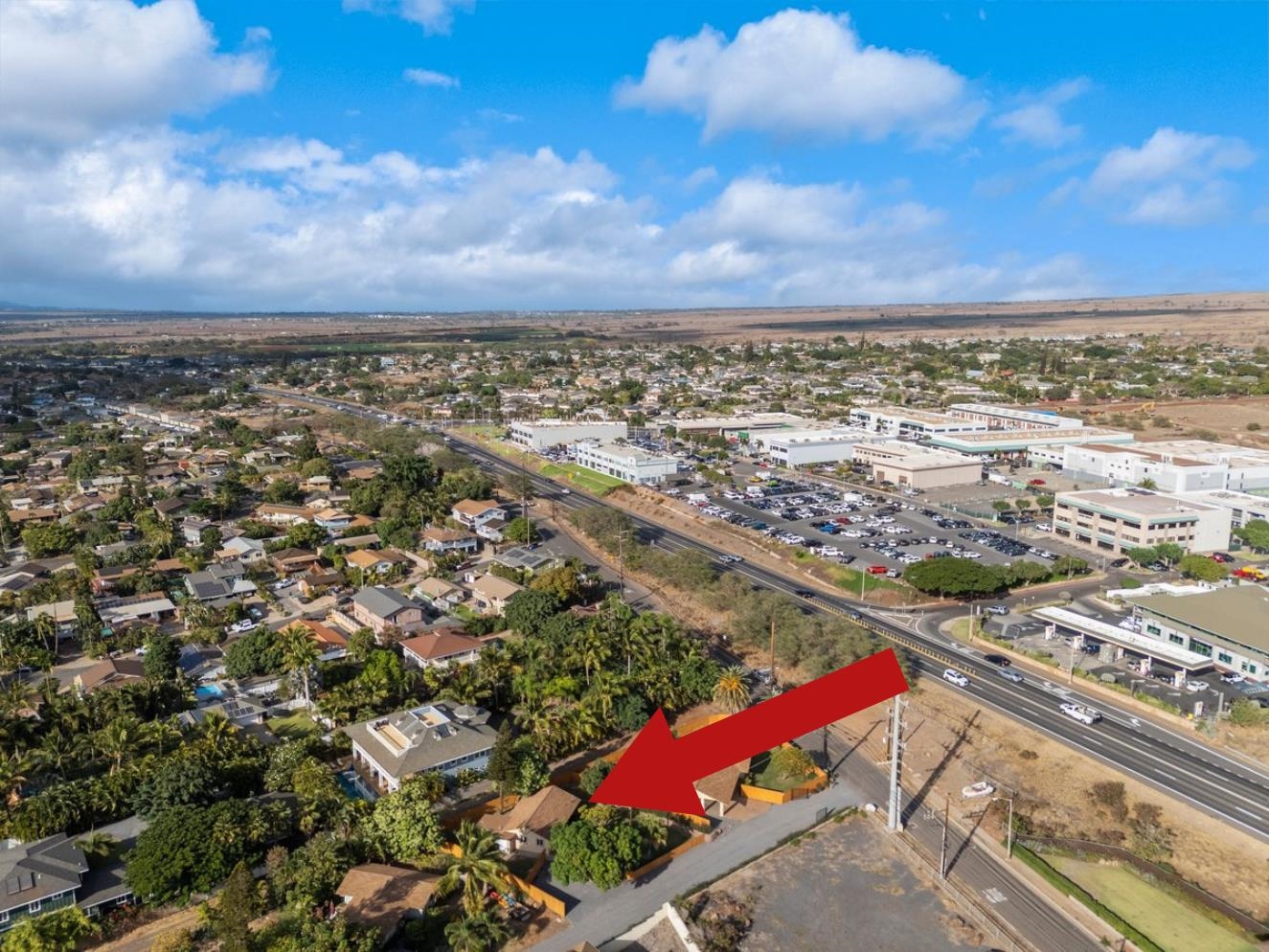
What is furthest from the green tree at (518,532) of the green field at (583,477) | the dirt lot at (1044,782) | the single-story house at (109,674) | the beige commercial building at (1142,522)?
the beige commercial building at (1142,522)

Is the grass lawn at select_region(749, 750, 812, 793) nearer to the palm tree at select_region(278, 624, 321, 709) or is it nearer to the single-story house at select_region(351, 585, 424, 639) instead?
the palm tree at select_region(278, 624, 321, 709)

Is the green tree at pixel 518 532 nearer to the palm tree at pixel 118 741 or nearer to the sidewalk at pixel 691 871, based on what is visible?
the palm tree at pixel 118 741

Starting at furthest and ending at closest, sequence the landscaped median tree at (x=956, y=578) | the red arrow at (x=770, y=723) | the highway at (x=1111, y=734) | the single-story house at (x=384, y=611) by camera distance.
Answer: the landscaped median tree at (x=956, y=578), the single-story house at (x=384, y=611), the highway at (x=1111, y=734), the red arrow at (x=770, y=723)

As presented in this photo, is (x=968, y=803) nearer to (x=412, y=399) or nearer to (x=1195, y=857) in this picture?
(x=1195, y=857)

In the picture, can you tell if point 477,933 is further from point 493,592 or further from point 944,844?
point 493,592

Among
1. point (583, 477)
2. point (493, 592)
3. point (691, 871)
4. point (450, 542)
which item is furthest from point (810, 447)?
point (691, 871)

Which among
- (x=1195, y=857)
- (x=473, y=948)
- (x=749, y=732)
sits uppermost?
(x=749, y=732)

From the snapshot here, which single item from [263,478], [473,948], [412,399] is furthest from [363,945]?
[412,399]
